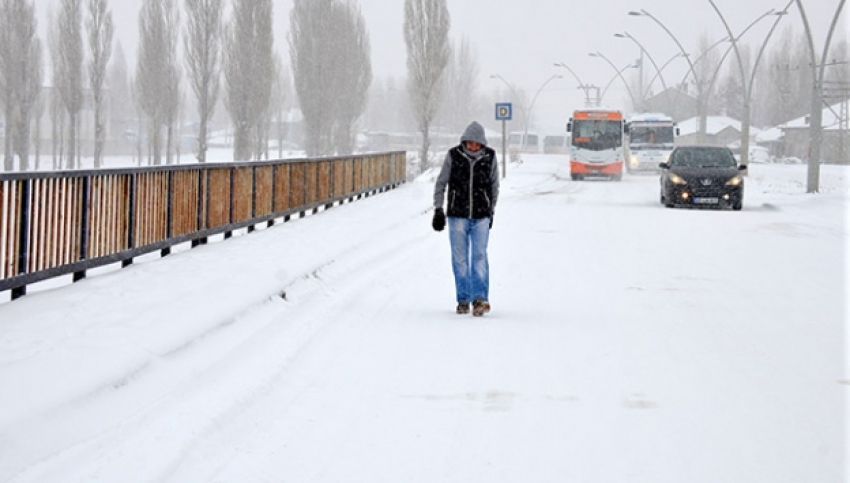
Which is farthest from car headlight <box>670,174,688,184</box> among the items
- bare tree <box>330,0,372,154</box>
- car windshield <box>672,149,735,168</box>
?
bare tree <box>330,0,372,154</box>

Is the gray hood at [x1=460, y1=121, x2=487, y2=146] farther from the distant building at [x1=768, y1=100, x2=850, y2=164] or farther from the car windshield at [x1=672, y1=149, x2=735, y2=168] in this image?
the distant building at [x1=768, y1=100, x2=850, y2=164]

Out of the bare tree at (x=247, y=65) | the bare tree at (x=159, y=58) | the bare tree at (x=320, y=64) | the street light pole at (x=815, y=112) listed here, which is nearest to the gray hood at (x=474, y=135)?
the street light pole at (x=815, y=112)

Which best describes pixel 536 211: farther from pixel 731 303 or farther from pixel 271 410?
pixel 271 410

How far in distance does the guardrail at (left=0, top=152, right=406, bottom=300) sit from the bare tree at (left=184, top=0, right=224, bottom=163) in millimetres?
31869

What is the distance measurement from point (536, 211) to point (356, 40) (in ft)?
143

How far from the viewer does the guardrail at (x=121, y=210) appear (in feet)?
31.6

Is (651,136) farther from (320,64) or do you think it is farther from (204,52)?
(204,52)

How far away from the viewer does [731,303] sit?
34.5ft

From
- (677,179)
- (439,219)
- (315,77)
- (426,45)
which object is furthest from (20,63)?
(439,219)

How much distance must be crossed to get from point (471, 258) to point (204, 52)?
4373 centimetres

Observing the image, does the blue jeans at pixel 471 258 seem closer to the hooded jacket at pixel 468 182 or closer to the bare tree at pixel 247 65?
the hooded jacket at pixel 468 182

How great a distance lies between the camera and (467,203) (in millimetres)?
9836

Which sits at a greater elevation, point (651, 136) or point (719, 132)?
point (719, 132)

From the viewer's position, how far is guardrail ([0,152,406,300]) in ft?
31.6
